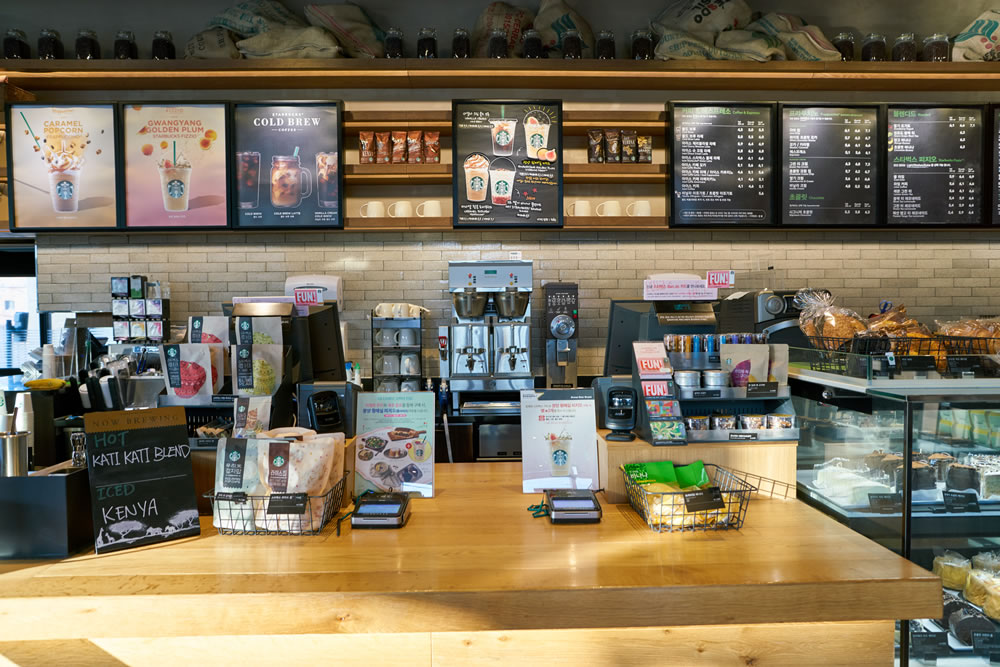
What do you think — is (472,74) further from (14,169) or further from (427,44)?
(14,169)

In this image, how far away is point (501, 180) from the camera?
4070 mm

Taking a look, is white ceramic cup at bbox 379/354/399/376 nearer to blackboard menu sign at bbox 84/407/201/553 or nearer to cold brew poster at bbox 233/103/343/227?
cold brew poster at bbox 233/103/343/227

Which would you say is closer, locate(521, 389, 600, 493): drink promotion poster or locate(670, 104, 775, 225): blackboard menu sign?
locate(521, 389, 600, 493): drink promotion poster

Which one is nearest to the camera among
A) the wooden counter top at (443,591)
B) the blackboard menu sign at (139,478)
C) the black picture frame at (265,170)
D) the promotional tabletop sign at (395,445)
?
the wooden counter top at (443,591)

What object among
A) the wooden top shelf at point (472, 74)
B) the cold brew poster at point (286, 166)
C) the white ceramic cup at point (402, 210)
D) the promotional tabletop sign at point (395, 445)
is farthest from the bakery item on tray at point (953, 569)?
the cold brew poster at point (286, 166)

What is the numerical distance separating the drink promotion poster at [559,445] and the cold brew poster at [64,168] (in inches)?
133

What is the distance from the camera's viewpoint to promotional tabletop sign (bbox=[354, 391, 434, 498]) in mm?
1833

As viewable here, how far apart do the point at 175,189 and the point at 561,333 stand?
99.1 inches

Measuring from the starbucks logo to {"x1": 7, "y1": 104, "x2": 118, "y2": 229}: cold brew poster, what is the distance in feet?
1.06

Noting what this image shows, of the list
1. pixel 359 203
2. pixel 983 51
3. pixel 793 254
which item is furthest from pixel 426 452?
pixel 983 51

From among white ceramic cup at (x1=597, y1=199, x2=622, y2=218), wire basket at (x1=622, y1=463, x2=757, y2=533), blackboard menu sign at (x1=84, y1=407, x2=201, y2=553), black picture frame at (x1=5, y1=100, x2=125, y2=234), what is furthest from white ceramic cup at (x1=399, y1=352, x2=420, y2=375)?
wire basket at (x1=622, y1=463, x2=757, y2=533)

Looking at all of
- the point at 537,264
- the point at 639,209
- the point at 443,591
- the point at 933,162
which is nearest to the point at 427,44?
the point at 537,264

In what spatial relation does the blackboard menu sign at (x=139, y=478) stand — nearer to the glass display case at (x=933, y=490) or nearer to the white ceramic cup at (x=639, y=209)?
the glass display case at (x=933, y=490)

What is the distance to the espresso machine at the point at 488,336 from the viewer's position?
377 centimetres
